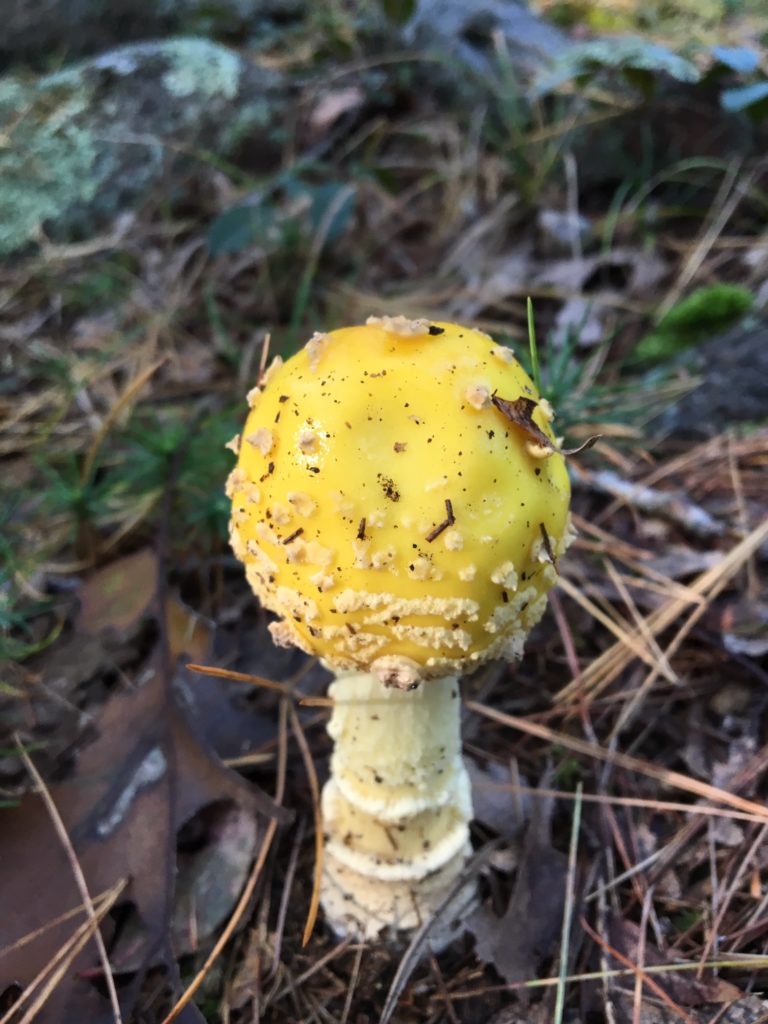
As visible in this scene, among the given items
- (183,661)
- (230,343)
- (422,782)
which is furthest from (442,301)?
(422,782)

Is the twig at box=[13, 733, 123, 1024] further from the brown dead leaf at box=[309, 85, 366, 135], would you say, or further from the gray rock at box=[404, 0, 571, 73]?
the gray rock at box=[404, 0, 571, 73]

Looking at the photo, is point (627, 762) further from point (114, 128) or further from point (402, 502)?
point (114, 128)

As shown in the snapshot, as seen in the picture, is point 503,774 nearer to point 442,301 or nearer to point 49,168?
point 442,301

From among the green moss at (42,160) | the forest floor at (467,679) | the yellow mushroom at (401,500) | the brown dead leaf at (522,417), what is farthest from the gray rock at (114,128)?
the brown dead leaf at (522,417)

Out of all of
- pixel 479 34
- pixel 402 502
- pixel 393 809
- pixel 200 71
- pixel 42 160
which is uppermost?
pixel 200 71

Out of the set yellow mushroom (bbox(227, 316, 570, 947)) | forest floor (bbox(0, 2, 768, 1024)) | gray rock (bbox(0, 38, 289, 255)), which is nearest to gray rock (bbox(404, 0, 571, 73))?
forest floor (bbox(0, 2, 768, 1024))

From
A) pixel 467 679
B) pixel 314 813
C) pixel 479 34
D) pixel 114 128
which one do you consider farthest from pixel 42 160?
pixel 314 813
